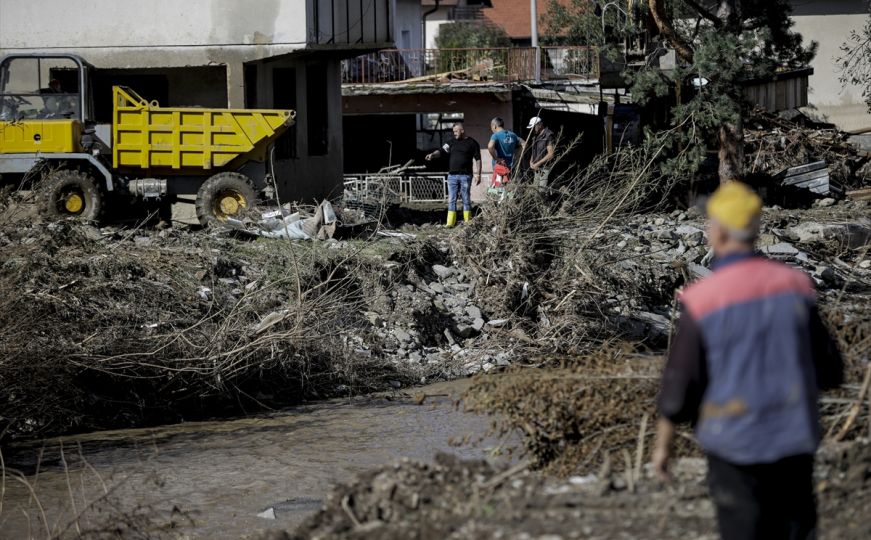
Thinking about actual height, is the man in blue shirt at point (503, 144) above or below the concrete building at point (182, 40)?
below

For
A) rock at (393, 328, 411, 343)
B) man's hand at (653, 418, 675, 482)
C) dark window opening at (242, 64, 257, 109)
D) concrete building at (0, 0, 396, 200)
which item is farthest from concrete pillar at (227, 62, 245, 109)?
man's hand at (653, 418, 675, 482)

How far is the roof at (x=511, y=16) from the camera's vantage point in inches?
2020

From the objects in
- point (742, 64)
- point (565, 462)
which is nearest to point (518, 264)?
point (565, 462)

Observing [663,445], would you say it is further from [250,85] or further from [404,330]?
[250,85]

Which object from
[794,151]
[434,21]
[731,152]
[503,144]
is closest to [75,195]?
[503,144]

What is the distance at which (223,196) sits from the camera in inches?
638

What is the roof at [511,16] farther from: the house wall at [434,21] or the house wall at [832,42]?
the house wall at [832,42]

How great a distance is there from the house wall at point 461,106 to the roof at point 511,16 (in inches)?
932

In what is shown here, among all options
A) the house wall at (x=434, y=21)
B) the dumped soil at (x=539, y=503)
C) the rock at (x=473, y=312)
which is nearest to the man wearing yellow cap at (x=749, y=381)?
the dumped soil at (x=539, y=503)

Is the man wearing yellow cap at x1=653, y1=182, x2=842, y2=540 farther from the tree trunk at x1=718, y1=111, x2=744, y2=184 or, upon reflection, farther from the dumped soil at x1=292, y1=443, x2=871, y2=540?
the tree trunk at x1=718, y1=111, x2=744, y2=184

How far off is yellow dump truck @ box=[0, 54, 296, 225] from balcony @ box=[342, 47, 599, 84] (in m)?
9.86

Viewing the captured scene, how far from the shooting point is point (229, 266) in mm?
13141

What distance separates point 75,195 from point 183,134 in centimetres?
177

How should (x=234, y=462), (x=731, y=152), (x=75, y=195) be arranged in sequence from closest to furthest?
(x=234, y=462)
(x=75, y=195)
(x=731, y=152)
